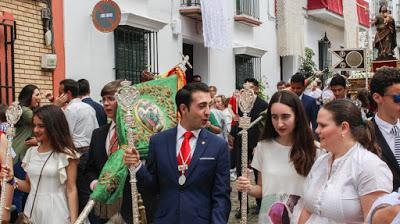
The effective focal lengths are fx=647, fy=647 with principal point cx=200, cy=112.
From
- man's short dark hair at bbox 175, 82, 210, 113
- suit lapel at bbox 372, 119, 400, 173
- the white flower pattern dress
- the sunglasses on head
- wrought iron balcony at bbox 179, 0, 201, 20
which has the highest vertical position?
wrought iron balcony at bbox 179, 0, 201, 20

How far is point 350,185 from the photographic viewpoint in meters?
3.60

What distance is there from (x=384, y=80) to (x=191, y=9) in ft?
36.4

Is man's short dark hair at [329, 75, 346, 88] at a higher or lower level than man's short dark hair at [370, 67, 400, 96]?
higher

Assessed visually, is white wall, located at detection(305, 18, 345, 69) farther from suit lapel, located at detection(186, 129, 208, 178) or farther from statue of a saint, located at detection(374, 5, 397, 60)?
suit lapel, located at detection(186, 129, 208, 178)

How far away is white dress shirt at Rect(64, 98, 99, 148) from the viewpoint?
743 cm

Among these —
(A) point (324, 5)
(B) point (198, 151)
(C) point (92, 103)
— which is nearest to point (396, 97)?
(B) point (198, 151)

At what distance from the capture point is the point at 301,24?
21812 millimetres

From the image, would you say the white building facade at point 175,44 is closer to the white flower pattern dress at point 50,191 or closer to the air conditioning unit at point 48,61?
the air conditioning unit at point 48,61

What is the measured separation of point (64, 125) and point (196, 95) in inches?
47.2

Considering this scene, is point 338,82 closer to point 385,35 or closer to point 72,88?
point 72,88

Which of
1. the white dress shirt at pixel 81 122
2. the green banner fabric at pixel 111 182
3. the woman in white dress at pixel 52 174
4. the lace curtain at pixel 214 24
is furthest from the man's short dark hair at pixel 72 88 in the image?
the lace curtain at pixel 214 24

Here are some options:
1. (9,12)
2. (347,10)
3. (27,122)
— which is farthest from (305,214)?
(347,10)

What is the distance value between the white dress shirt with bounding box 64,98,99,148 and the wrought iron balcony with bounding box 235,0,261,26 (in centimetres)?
1051

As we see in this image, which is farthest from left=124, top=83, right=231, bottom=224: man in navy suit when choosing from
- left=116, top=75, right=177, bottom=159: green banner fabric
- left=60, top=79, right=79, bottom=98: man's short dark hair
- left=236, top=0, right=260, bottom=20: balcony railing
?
left=236, top=0, right=260, bottom=20: balcony railing
